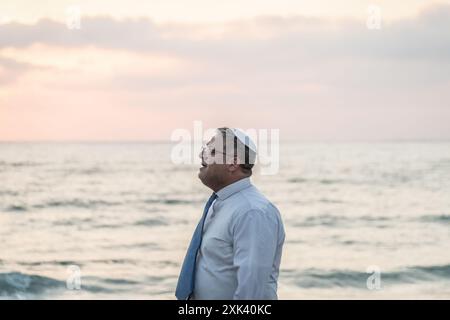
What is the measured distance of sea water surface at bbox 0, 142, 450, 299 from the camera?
13.5m

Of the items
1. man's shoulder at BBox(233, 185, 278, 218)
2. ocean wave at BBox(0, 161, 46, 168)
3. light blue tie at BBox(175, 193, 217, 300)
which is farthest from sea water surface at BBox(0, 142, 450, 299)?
man's shoulder at BBox(233, 185, 278, 218)

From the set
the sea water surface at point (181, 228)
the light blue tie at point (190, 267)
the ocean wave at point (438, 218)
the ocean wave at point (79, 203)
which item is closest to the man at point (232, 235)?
the light blue tie at point (190, 267)

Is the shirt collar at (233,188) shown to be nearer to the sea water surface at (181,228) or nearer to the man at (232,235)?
the man at (232,235)

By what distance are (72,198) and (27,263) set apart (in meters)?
11.4

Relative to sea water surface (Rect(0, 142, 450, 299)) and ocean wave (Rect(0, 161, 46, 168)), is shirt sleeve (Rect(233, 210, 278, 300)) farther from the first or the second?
ocean wave (Rect(0, 161, 46, 168))

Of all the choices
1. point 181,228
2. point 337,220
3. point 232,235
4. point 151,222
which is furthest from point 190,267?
point 337,220

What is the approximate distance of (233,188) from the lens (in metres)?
3.26

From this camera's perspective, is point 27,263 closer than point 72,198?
Yes

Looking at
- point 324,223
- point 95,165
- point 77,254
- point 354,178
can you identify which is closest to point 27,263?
point 77,254

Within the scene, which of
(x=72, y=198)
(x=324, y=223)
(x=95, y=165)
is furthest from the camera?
(x=95, y=165)
